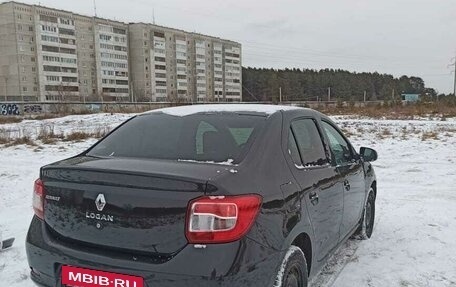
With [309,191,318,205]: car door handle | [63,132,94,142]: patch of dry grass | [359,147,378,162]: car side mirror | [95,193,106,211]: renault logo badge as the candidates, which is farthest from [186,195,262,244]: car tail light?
[63,132,94,142]: patch of dry grass

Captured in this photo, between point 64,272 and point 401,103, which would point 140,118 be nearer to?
point 64,272

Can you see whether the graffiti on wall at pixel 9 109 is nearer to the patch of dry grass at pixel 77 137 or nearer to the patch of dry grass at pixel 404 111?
the patch of dry grass at pixel 77 137

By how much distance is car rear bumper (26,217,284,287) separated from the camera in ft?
6.69

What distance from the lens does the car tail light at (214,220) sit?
209 centimetres

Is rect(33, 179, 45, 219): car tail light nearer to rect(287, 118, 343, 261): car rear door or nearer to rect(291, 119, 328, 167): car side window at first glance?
rect(287, 118, 343, 261): car rear door

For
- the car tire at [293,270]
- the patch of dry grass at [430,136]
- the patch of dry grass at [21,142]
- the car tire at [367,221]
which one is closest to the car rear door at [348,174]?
the car tire at [367,221]

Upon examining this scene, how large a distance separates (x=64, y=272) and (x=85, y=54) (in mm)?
90604

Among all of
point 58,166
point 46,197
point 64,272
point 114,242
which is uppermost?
point 58,166

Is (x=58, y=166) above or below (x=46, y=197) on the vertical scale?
above

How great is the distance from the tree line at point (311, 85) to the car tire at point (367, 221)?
87.9m

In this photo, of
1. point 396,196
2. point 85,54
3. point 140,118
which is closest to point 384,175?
point 396,196

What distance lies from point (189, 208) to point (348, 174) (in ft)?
7.14

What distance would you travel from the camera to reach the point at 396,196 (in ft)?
21.7

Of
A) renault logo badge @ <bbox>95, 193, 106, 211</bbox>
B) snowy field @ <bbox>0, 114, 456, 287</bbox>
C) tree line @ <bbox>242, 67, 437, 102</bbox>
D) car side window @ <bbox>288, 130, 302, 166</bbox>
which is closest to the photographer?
renault logo badge @ <bbox>95, 193, 106, 211</bbox>
